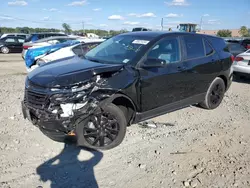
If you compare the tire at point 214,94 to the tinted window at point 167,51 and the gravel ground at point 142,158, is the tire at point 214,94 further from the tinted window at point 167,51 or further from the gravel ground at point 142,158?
the tinted window at point 167,51

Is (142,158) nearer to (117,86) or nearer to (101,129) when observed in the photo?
(101,129)

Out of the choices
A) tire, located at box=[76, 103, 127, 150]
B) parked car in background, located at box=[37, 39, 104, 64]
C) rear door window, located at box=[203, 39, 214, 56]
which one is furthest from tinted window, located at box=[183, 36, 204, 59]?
parked car in background, located at box=[37, 39, 104, 64]

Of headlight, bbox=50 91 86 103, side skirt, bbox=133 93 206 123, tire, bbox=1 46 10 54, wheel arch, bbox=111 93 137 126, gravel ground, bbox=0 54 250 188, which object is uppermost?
headlight, bbox=50 91 86 103

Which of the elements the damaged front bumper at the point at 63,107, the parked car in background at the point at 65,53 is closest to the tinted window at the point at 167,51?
the damaged front bumper at the point at 63,107

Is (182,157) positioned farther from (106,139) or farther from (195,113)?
(195,113)

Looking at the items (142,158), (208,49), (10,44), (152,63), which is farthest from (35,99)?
(10,44)

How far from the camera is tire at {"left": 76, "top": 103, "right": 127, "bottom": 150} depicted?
11.0ft

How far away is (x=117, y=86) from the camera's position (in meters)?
3.47

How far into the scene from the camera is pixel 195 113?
5262mm

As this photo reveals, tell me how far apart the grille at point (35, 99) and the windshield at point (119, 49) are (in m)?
1.29

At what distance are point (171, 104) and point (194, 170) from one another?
1535 mm

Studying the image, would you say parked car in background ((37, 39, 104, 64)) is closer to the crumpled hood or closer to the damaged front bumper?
the crumpled hood

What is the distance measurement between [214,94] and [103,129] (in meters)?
3.16

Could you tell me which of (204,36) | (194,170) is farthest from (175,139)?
(204,36)
